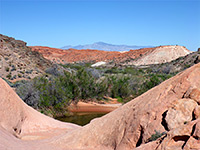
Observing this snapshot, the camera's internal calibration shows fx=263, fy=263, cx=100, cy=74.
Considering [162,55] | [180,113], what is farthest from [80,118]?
[162,55]

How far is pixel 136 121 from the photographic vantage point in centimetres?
660

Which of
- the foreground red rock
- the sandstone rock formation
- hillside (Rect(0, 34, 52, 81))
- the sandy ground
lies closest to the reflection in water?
the sandy ground

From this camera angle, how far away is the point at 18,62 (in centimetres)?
3222

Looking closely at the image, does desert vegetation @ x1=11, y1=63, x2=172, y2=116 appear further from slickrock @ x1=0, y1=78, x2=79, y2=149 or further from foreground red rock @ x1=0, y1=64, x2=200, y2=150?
foreground red rock @ x1=0, y1=64, x2=200, y2=150

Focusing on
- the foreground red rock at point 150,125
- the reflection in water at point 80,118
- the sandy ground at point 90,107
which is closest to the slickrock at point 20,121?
the foreground red rock at point 150,125

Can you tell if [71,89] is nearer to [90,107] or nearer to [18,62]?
[90,107]

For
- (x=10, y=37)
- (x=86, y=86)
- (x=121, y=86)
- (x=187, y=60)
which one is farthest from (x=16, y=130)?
(x=187, y=60)

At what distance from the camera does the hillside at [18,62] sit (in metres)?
28.9

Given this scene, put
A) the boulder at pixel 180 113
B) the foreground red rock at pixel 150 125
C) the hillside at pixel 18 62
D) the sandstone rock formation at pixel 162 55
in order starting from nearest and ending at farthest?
the foreground red rock at pixel 150 125, the boulder at pixel 180 113, the hillside at pixel 18 62, the sandstone rock formation at pixel 162 55

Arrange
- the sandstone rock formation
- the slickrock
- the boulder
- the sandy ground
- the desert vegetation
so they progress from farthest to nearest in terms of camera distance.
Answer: the sandstone rock formation < the sandy ground < the desert vegetation < the slickrock < the boulder

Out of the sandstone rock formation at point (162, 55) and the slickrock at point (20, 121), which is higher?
the sandstone rock formation at point (162, 55)

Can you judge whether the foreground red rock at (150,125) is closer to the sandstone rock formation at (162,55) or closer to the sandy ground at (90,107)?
the sandy ground at (90,107)

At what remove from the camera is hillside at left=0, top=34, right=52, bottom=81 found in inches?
1139

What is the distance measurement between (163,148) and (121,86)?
80.2ft
